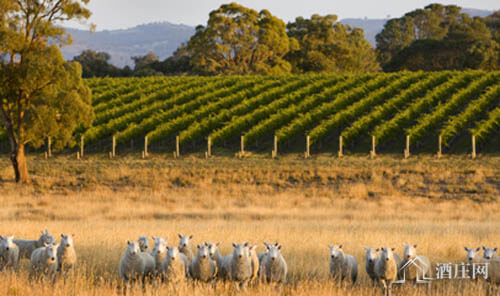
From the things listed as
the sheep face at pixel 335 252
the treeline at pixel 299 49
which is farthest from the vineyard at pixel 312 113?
the sheep face at pixel 335 252

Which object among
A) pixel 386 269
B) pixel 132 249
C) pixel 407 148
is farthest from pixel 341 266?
pixel 407 148

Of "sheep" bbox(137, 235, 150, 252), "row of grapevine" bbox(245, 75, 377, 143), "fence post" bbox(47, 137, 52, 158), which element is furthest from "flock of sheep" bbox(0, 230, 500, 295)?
"fence post" bbox(47, 137, 52, 158)

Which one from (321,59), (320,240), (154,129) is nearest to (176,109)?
(154,129)

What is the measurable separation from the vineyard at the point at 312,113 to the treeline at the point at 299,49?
18221mm

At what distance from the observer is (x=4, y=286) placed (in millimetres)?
10828

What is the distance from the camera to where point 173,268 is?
37.7ft

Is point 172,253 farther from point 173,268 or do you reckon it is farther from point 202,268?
point 202,268

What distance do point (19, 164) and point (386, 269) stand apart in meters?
25.5

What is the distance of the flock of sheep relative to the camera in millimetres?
11453

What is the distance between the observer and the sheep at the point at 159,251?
11906mm

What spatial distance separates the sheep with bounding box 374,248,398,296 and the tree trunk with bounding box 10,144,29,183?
25028 millimetres

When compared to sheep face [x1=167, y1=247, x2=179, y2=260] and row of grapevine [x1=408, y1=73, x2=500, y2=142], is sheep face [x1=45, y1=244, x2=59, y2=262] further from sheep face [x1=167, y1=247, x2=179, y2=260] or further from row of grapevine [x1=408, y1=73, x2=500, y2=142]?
row of grapevine [x1=408, y1=73, x2=500, y2=142]

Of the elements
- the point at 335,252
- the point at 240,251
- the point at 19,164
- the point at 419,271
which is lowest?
the point at 419,271

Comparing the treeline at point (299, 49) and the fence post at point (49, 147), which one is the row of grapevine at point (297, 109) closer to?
the fence post at point (49, 147)
